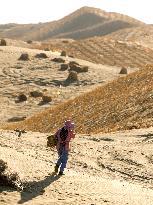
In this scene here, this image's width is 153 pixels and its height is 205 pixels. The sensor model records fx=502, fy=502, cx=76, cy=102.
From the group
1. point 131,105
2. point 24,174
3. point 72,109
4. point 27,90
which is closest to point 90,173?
point 24,174

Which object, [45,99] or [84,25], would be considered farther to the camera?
[84,25]

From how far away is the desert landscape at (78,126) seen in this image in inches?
478

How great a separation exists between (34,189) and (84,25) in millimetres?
144698

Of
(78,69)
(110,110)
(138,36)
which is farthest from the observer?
(138,36)

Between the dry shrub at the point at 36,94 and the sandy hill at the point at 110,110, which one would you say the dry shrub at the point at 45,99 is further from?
the sandy hill at the point at 110,110

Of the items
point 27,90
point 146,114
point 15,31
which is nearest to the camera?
point 146,114

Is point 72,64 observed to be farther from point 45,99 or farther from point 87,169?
point 87,169

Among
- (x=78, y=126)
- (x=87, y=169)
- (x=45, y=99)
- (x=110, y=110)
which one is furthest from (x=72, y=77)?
(x=87, y=169)

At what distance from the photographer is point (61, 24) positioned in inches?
6230

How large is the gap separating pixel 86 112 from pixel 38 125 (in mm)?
3033

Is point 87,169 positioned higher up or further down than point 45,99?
higher up

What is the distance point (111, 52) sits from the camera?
249ft

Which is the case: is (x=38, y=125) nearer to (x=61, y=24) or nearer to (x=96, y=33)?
(x=96, y=33)

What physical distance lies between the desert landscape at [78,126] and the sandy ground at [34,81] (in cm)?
8
